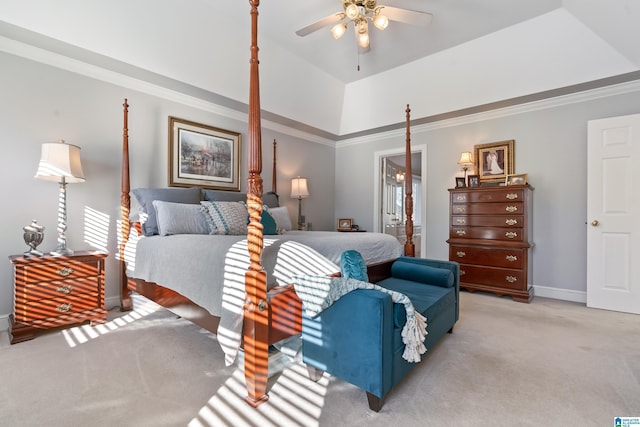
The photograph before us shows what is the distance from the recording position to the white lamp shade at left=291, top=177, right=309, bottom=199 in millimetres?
4828

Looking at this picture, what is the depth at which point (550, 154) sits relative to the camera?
3826 millimetres

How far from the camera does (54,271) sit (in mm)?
2488

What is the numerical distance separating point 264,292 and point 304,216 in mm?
3595

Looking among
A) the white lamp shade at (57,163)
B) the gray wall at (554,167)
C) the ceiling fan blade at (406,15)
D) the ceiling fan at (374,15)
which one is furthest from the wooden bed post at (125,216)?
the gray wall at (554,167)

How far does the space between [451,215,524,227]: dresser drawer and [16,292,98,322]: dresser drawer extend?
4.15 meters

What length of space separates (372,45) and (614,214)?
3.31 meters

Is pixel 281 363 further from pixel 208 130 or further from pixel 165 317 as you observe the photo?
pixel 208 130

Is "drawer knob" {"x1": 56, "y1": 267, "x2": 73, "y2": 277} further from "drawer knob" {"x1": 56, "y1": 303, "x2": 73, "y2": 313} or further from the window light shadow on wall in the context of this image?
the window light shadow on wall

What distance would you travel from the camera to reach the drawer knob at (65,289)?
2515mm

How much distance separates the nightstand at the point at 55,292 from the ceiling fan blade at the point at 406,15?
3241 millimetres

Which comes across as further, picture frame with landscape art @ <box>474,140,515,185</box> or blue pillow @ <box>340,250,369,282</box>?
picture frame with landscape art @ <box>474,140,515,185</box>

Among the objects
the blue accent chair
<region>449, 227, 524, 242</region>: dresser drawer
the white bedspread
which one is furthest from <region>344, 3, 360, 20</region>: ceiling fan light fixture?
<region>449, 227, 524, 242</region>: dresser drawer

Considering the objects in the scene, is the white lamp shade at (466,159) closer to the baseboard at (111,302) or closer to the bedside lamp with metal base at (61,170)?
the bedside lamp with metal base at (61,170)

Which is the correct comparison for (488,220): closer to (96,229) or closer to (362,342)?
(362,342)
